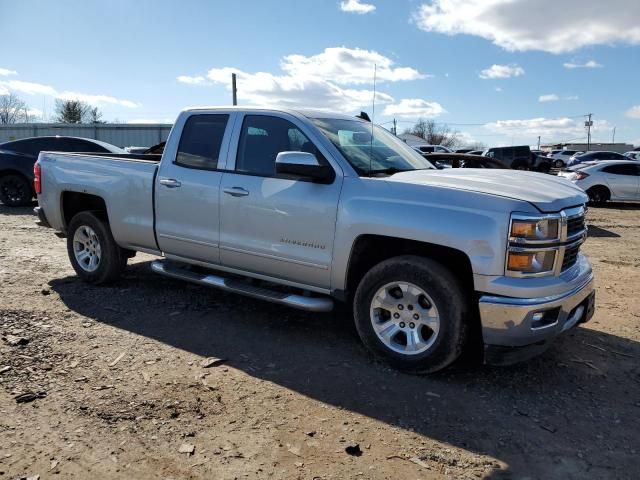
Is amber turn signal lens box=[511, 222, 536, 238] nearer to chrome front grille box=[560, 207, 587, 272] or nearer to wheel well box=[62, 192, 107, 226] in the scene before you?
chrome front grille box=[560, 207, 587, 272]

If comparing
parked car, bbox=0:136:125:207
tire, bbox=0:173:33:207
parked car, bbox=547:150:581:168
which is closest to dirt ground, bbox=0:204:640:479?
parked car, bbox=0:136:125:207

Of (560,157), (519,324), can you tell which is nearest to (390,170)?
(519,324)

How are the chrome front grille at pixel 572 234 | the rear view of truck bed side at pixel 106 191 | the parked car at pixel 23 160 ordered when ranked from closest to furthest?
the chrome front grille at pixel 572 234 < the rear view of truck bed side at pixel 106 191 < the parked car at pixel 23 160

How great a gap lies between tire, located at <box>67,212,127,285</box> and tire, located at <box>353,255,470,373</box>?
313 cm

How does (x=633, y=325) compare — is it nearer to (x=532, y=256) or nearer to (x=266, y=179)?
(x=532, y=256)

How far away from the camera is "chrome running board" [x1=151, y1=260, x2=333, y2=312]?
431 cm

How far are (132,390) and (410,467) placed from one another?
1.93m

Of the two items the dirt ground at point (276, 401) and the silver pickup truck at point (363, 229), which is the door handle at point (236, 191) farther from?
the dirt ground at point (276, 401)

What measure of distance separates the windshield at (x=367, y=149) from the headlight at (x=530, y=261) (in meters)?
1.33

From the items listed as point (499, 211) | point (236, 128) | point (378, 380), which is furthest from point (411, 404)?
point (236, 128)

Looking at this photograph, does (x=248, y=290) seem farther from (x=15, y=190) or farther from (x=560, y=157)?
(x=560, y=157)

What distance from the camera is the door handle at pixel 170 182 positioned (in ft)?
16.8

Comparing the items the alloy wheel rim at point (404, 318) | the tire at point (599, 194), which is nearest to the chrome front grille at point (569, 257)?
the alloy wheel rim at point (404, 318)

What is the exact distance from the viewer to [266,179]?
456 cm
